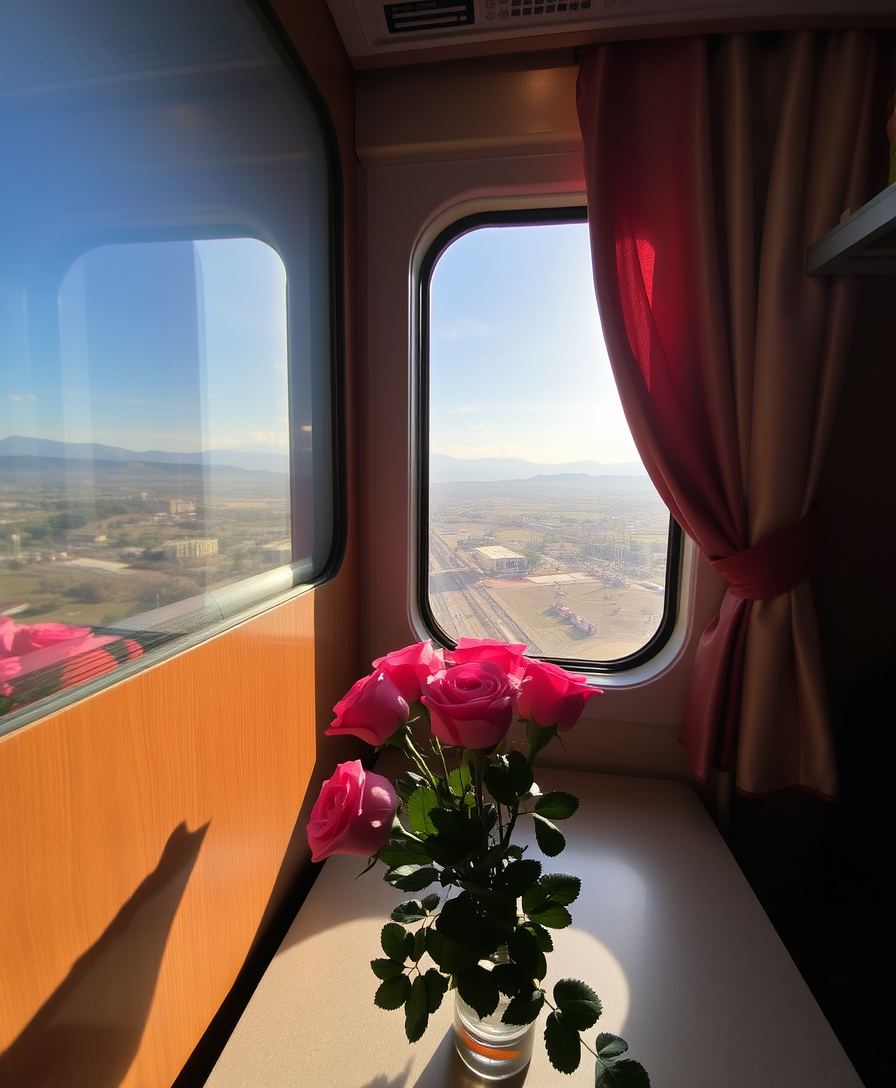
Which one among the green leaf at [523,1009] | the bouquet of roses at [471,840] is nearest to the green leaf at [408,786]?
the bouquet of roses at [471,840]

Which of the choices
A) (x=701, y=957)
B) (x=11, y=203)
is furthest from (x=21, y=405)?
(x=701, y=957)

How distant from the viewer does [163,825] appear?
0.67 metres

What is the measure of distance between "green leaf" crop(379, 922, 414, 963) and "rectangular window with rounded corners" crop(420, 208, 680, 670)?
91cm

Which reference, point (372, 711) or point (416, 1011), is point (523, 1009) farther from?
point (372, 711)

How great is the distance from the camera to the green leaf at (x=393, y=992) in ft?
1.95

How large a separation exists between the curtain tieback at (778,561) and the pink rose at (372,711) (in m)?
0.87

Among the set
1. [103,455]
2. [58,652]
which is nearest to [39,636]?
[58,652]

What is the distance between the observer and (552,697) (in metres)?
0.62

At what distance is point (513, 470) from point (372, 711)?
0.93m

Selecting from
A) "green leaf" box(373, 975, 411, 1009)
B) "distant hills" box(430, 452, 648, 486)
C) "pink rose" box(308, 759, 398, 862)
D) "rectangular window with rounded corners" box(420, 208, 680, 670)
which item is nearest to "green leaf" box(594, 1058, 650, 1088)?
"green leaf" box(373, 975, 411, 1009)

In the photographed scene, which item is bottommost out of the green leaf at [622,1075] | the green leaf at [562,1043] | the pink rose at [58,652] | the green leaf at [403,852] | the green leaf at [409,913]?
the green leaf at [622,1075]

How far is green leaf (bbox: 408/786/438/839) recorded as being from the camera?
0.62m

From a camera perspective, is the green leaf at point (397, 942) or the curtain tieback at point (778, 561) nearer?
the green leaf at point (397, 942)

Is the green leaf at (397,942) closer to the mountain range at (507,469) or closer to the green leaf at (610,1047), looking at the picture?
the green leaf at (610,1047)
